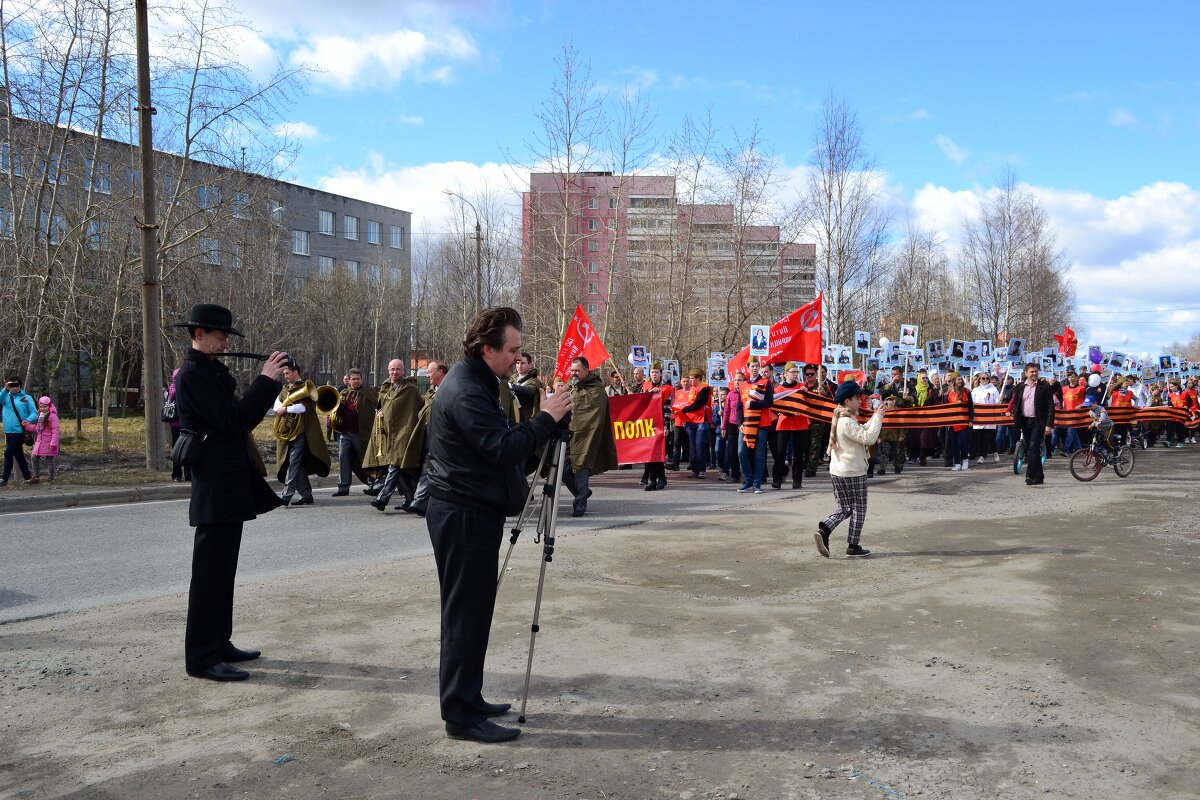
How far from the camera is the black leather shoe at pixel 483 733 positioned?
4.32 metres

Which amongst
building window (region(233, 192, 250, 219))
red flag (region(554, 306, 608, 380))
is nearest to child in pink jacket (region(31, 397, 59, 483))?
building window (region(233, 192, 250, 219))

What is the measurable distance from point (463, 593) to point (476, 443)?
68 cm

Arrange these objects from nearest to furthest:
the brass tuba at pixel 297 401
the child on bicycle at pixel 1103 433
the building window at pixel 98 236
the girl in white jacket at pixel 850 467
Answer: the girl in white jacket at pixel 850 467, the brass tuba at pixel 297 401, the child on bicycle at pixel 1103 433, the building window at pixel 98 236

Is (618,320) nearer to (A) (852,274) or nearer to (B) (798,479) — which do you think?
(A) (852,274)

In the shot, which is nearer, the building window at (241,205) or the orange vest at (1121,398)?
the building window at (241,205)

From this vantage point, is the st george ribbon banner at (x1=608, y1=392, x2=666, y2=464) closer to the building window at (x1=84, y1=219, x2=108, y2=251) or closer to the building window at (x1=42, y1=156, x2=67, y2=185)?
the building window at (x1=42, y1=156, x2=67, y2=185)

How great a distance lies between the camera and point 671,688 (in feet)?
16.7

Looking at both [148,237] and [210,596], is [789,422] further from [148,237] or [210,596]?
[210,596]

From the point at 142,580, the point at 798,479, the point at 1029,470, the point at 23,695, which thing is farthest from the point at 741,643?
the point at 1029,470

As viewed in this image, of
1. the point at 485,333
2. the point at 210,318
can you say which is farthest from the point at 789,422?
the point at 485,333

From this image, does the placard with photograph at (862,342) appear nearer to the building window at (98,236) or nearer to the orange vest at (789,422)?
the orange vest at (789,422)

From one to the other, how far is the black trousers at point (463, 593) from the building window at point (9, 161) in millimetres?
18694

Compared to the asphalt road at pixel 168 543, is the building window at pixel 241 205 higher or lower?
higher

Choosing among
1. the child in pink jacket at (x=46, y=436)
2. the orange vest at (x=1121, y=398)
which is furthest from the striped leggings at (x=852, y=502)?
the orange vest at (x=1121, y=398)
